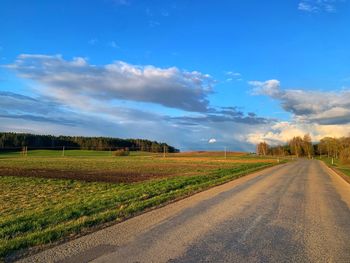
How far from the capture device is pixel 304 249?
738 cm

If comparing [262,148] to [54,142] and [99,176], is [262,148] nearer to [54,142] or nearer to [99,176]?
[54,142]

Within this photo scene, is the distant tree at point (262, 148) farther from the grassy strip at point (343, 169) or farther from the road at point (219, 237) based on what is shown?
the road at point (219, 237)

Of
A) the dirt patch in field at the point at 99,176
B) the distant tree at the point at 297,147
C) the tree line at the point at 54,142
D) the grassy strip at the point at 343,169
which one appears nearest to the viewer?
the dirt patch in field at the point at 99,176

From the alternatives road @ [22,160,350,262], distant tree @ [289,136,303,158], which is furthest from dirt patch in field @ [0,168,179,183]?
distant tree @ [289,136,303,158]

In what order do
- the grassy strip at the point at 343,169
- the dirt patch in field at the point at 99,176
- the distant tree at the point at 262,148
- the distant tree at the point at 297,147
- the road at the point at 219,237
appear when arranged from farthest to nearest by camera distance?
1. the distant tree at the point at 297,147
2. the distant tree at the point at 262,148
3. the grassy strip at the point at 343,169
4. the dirt patch in field at the point at 99,176
5. the road at the point at 219,237

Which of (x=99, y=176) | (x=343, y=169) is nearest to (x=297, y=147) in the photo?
(x=343, y=169)

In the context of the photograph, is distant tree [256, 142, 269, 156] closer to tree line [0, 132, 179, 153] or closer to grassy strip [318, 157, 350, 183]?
tree line [0, 132, 179, 153]

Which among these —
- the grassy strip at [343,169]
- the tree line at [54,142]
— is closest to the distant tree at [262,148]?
the tree line at [54,142]

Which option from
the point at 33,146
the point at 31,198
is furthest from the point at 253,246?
the point at 33,146

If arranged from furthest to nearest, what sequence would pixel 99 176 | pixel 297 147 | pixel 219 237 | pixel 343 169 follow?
pixel 297 147 → pixel 343 169 → pixel 99 176 → pixel 219 237

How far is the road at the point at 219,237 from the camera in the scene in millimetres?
6660

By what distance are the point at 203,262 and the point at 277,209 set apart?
6939 millimetres

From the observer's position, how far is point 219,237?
8.12 m

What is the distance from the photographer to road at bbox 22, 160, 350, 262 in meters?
6.66
